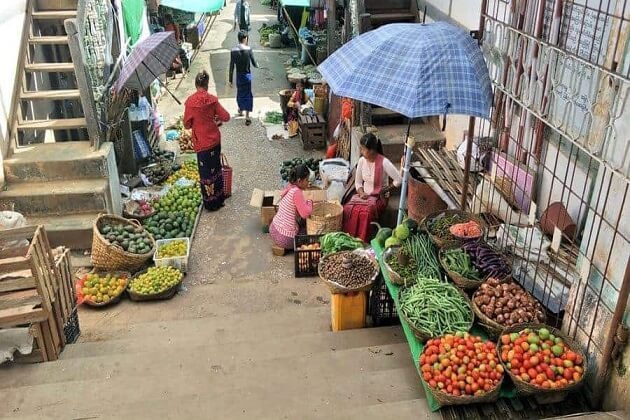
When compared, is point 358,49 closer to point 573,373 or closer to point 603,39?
point 603,39

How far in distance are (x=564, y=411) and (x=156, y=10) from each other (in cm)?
1402

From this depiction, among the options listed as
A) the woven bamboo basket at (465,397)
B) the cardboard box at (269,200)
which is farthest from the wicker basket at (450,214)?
the cardboard box at (269,200)

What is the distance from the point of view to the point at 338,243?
5.86 m

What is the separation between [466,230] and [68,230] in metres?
5.02

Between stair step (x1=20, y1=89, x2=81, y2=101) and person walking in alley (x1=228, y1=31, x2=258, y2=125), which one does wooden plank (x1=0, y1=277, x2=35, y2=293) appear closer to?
stair step (x1=20, y1=89, x2=81, y2=101)

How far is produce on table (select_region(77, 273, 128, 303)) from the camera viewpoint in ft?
20.7

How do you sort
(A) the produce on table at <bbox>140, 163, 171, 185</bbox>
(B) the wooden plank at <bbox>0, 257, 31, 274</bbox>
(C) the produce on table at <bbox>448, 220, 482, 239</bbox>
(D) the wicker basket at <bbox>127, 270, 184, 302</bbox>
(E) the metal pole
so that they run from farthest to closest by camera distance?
(A) the produce on table at <bbox>140, 163, 171, 185</bbox>
(D) the wicker basket at <bbox>127, 270, 184, 302</bbox>
(E) the metal pole
(C) the produce on table at <bbox>448, 220, 482, 239</bbox>
(B) the wooden plank at <bbox>0, 257, 31, 274</bbox>

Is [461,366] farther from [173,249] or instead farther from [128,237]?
[128,237]

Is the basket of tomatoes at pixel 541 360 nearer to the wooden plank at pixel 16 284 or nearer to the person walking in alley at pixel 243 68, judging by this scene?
the wooden plank at pixel 16 284

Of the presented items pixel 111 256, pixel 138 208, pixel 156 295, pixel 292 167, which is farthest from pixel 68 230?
pixel 292 167

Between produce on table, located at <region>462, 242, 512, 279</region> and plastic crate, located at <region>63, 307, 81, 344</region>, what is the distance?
3735 millimetres

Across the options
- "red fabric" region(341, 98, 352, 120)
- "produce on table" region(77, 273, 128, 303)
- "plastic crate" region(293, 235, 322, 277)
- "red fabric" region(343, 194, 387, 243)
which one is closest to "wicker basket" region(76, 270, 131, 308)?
"produce on table" region(77, 273, 128, 303)

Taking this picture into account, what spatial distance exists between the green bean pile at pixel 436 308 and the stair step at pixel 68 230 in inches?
181

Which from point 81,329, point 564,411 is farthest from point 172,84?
point 564,411
